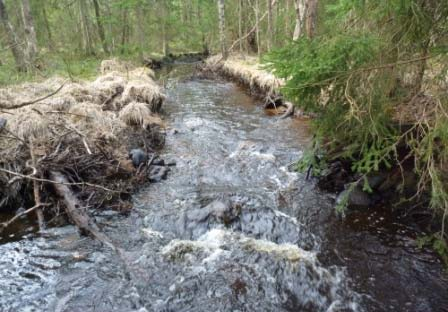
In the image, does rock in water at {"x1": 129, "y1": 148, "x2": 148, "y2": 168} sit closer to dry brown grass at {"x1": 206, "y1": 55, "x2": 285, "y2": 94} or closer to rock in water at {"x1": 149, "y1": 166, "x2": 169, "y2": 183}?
rock in water at {"x1": 149, "y1": 166, "x2": 169, "y2": 183}

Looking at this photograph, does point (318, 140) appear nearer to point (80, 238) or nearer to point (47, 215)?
point (80, 238)

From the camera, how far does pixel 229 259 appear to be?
175 inches

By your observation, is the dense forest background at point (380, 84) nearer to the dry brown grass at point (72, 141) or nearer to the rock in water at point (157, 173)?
the dry brown grass at point (72, 141)

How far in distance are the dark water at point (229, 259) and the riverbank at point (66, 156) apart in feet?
1.34

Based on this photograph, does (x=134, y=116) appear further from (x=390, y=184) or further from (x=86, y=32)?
(x=86, y=32)

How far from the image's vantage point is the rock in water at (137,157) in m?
6.87

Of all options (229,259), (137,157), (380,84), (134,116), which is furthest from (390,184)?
(134,116)

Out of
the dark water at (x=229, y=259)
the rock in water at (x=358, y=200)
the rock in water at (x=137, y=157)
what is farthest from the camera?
the rock in water at (x=137, y=157)

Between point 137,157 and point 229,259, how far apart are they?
3.31 m

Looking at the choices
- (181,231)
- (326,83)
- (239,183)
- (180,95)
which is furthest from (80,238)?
(180,95)

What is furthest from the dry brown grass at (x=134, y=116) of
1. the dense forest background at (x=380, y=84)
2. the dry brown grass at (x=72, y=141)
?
the dense forest background at (x=380, y=84)

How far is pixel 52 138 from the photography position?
6.23 metres

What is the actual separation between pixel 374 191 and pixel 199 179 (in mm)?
3106

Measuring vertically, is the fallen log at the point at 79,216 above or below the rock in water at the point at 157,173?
above
